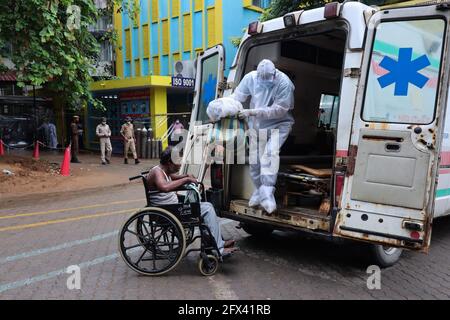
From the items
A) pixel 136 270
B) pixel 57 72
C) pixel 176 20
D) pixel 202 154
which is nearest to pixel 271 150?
pixel 202 154

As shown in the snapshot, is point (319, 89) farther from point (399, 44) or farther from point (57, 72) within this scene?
point (57, 72)

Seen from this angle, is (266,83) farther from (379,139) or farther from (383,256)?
(383,256)

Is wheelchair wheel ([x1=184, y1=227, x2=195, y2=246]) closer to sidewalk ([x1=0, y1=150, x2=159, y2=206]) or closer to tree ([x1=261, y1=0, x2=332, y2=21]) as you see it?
sidewalk ([x1=0, y1=150, x2=159, y2=206])

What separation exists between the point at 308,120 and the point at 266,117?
2417mm

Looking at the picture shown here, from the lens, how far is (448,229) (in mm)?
6383

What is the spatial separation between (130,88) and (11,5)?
27.3 feet

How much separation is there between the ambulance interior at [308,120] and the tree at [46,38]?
6582mm

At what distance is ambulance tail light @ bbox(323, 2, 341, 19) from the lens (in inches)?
163

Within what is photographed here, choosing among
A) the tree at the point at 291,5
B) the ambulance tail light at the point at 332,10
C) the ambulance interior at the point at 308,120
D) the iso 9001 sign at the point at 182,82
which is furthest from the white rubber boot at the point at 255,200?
the iso 9001 sign at the point at 182,82

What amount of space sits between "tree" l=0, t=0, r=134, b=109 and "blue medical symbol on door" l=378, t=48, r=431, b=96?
867cm

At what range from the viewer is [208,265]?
4.23 m

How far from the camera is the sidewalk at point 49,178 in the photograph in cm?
1014

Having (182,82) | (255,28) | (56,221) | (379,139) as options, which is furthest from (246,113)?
(182,82)
